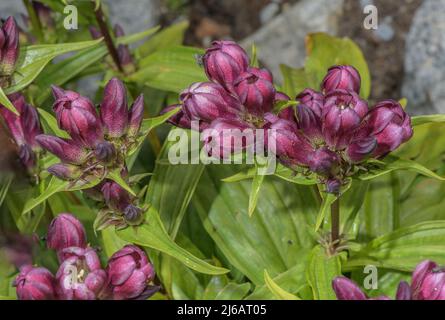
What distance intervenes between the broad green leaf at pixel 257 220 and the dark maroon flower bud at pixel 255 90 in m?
0.65

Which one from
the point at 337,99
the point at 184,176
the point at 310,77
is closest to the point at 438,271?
the point at 337,99

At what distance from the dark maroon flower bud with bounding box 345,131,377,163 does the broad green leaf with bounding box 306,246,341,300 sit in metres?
0.39

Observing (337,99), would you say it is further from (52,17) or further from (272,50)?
(272,50)

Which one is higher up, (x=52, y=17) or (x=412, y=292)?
(x=52, y=17)

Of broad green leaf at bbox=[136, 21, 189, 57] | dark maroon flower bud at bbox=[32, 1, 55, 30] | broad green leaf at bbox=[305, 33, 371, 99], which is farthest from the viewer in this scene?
broad green leaf at bbox=[136, 21, 189, 57]

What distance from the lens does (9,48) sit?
214cm

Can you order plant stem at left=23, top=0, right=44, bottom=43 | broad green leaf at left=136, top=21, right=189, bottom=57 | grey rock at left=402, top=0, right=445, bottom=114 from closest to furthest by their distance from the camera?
plant stem at left=23, top=0, right=44, bottom=43
broad green leaf at left=136, top=21, right=189, bottom=57
grey rock at left=402, top=0, right=445, bottom=114

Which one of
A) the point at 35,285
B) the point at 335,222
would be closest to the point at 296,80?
the point at 335,222

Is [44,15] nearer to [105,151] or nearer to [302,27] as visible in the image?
[105,151]

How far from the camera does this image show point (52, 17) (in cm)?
284

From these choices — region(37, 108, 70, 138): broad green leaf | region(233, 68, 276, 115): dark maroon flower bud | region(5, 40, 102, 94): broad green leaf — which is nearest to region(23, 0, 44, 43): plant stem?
region(5, 40, 102, 94): broad green leaf

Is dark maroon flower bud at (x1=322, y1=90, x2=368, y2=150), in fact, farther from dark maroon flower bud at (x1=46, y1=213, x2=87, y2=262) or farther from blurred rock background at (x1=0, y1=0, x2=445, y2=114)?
blurred rock background at (x1=0, y1=0, x2=445, y2=114)

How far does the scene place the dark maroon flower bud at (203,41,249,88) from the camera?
6.12ft
